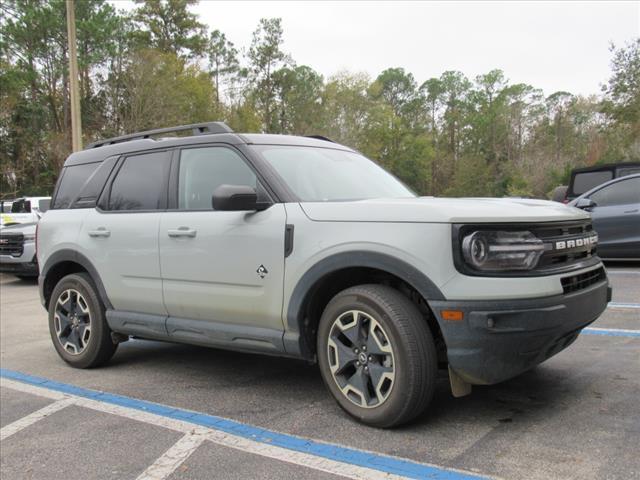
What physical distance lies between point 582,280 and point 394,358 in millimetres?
1172

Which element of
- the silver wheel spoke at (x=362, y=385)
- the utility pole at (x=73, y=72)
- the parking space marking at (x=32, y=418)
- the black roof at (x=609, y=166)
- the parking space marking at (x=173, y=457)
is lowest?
the parking space marking at (x=32, y=418)

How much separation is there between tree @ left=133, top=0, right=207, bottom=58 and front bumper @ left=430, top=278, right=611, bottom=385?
160 ft

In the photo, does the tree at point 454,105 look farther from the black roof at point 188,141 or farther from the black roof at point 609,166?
the black roof at point 188,141

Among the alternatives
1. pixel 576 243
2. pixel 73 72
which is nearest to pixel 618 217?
pixel 576 243

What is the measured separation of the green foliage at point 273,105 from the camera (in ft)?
110

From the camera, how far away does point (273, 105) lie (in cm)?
5831

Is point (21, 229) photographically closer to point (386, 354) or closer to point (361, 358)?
point (361, 358)

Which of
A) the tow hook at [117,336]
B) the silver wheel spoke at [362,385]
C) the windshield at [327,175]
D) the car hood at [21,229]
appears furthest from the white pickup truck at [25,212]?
the silver wheel spoke at [362,385]

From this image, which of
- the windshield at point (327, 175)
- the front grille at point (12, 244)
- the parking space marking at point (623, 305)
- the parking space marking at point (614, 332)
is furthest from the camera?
the front grille at point (12, 244)

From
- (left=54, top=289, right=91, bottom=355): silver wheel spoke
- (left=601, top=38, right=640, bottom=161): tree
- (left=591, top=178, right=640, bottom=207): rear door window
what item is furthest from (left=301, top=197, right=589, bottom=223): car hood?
(left=601, top=38, right=640, bottom=161): tree

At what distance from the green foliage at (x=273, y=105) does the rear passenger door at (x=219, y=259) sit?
29.0 meters

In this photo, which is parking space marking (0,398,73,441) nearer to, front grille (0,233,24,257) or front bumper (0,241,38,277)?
front bumper (0,241,38,277)

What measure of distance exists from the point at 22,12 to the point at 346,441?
39795 mm

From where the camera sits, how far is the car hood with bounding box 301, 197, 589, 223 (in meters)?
3.08
